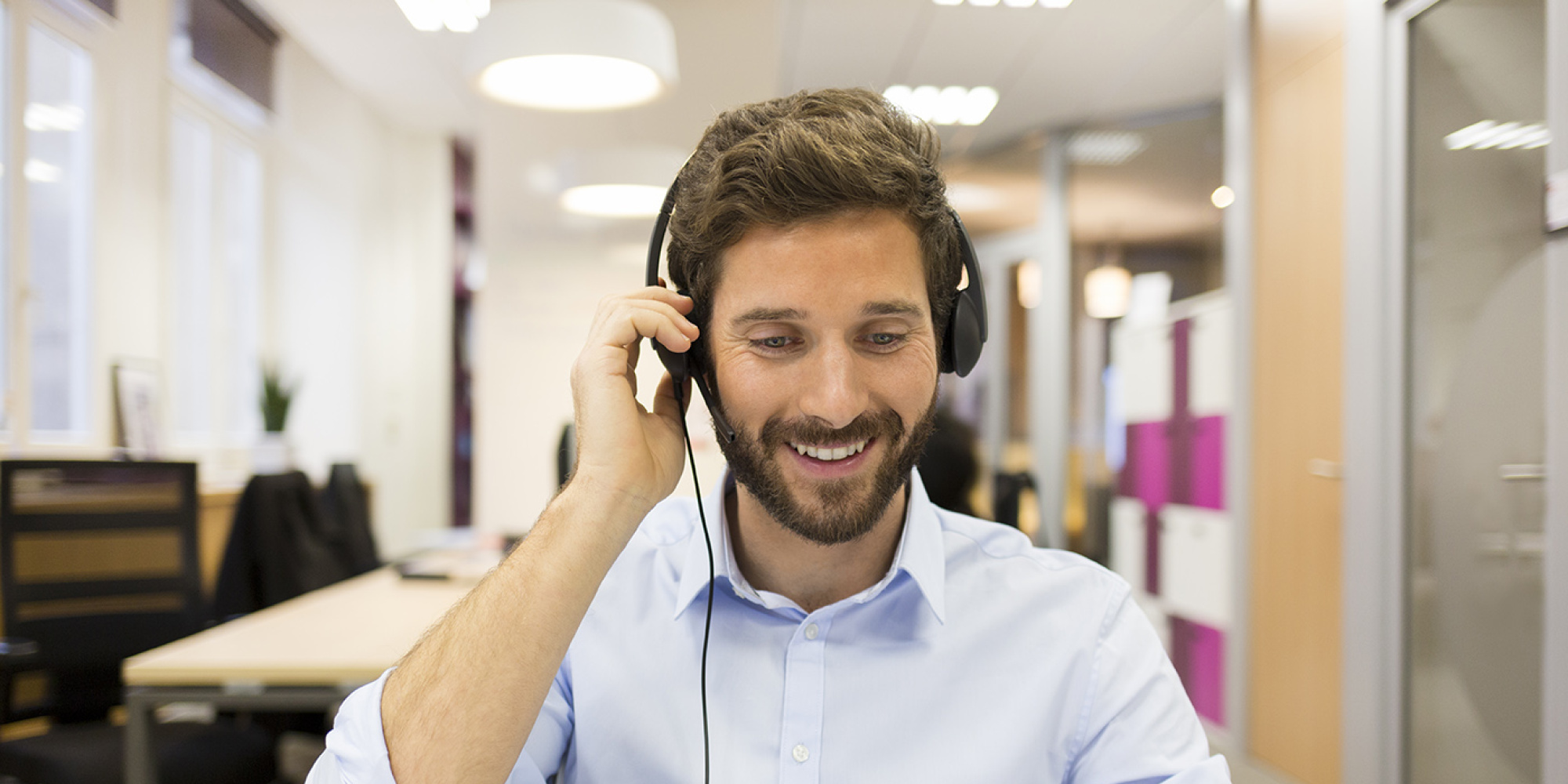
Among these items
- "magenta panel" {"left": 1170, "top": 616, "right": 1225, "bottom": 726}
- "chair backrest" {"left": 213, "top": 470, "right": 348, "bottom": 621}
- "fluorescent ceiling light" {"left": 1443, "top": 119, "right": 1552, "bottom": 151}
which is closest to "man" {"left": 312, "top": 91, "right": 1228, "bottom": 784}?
"fluorescent ceiling light" {"left": 1443, "top": 119, "right": 1552, "bottom": 151}

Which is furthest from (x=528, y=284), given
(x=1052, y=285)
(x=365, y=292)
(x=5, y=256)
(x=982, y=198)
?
(x=982, y=198)

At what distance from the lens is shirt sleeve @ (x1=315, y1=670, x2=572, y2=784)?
86 cm

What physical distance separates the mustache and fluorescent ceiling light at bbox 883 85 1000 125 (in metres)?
4.65

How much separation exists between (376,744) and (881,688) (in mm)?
473

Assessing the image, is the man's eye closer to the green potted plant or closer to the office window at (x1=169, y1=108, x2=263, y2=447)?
the office window at (x1=169, y1=108, x2=263, y2=447)

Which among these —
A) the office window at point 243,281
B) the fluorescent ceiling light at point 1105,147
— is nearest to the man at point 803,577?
the office window at point 243,281

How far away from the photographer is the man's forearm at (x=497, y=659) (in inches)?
33.6

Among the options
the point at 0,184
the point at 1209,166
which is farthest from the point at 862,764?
the point at 1209,166

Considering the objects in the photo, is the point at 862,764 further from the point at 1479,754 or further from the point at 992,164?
the point at 992,164

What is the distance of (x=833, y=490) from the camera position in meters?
1.00

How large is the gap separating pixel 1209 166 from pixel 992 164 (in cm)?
153

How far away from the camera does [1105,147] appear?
6.21 metres

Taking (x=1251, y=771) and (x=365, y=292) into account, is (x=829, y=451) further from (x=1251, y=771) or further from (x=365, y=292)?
(x=365, y=292)

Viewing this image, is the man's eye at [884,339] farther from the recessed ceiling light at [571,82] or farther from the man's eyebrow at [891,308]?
the recessed ceiling light at [571,82]
